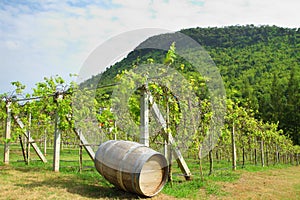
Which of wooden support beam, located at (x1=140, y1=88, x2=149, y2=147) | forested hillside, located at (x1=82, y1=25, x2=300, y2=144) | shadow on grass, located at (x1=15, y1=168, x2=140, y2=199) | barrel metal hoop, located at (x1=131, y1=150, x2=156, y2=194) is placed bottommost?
shadow on grass, located at (x1=15, y1=168, x2=140, y2=199)

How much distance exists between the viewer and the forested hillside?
136 ft

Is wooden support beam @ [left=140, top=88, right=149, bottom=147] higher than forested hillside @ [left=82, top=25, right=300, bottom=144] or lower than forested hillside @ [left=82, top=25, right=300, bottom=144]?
lower

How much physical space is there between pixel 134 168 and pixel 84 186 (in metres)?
2.22

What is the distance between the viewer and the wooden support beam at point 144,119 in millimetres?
7988

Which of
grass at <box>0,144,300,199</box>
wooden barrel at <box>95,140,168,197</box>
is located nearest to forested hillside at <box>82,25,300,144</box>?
grass at <box>0,144,300,199</box>

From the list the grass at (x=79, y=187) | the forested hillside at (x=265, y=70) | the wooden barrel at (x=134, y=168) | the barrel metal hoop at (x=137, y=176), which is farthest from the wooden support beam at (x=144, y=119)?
the forested hillside at (x=265, y=70)

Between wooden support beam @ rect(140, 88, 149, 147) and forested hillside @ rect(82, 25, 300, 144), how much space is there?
2960 centimetres

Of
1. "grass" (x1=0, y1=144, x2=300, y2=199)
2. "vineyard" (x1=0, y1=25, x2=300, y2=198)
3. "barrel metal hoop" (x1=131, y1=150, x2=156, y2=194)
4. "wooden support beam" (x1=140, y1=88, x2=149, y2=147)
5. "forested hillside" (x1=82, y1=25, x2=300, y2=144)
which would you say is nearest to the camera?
"barrel metal hoop" (x1=131, y1=150, x2=156, y2=194)

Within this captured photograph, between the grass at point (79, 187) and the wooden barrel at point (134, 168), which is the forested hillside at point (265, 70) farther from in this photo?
the wooden barrel at point (134, 168)

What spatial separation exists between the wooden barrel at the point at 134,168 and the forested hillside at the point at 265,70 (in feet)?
103

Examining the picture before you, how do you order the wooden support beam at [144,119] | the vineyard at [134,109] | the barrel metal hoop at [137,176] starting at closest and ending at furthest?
the barrel metal hoop at [137,176] < the wooden support beam at [144,119] < the vineyard at [134,109]

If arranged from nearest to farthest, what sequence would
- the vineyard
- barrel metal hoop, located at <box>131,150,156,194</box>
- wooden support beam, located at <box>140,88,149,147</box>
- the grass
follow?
barrel metal hoop, located at <box>131,150,156,194</box> < the grass < wooden support beam, located at <box>140,88,149,147</box> < the vineyard

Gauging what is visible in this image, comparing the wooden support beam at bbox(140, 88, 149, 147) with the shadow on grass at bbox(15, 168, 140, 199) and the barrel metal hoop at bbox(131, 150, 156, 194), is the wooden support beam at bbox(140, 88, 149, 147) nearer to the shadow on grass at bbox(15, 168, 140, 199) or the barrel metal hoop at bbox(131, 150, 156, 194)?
the shadow on grass at bbox(15, 168, 140, 199)

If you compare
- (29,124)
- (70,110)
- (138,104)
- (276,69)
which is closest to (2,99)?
(29,124)
